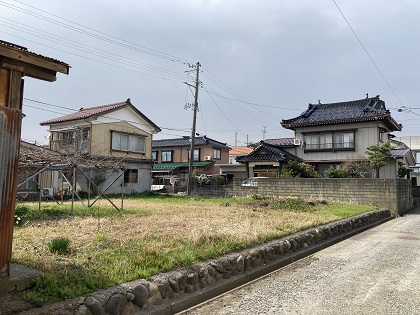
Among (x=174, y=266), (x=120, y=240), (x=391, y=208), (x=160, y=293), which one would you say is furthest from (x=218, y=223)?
(x=391, y=208)

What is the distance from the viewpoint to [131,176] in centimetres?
2900

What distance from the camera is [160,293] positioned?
462cm

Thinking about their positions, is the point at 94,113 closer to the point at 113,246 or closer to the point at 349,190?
the point at 349,190

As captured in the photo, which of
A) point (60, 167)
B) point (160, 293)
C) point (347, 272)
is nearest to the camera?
point (160, 293)

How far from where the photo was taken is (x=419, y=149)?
148 ft

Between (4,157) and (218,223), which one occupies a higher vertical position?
(4,157)

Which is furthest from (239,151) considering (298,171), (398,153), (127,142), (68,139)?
(298,171)

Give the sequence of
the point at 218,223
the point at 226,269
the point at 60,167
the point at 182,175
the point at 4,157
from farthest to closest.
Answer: the point at 182,175, the point at 60,167, the point at 218,223, the point at 226,269, the point at 4,157

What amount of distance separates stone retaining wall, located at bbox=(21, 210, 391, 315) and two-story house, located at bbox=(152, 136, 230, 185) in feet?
101

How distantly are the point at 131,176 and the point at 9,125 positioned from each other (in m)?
25.6

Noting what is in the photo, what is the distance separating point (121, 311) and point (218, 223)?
5517 millimetres

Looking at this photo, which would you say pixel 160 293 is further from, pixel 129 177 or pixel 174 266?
pixel 129 177

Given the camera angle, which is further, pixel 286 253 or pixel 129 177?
pixel 129 177

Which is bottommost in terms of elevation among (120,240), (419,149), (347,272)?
(347,272)
